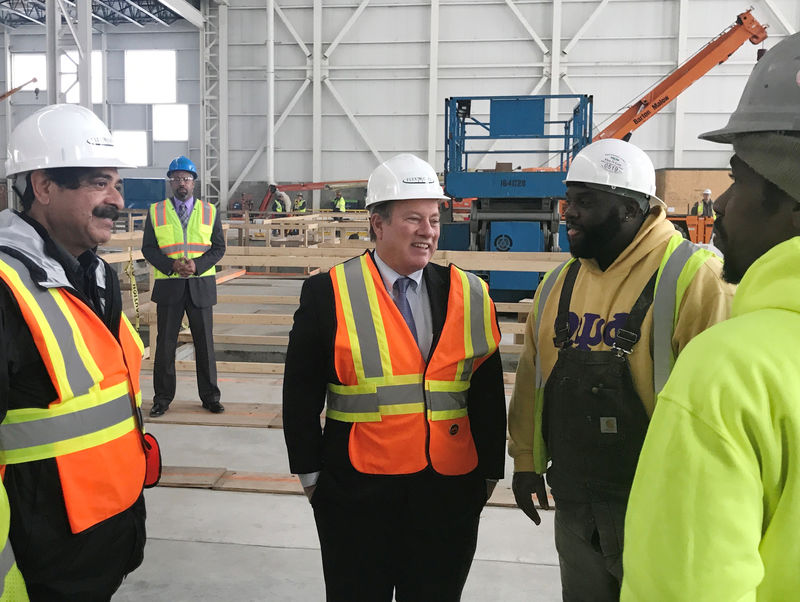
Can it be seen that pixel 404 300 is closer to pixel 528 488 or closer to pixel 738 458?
pixel 528 488

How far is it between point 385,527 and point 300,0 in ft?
72.3

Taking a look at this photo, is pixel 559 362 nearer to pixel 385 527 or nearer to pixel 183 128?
pixel 385 527

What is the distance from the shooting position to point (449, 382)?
2.26 metres

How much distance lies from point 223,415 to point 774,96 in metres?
5.31

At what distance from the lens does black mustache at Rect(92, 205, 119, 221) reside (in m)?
2.03

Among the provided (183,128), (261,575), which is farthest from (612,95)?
(261,575)

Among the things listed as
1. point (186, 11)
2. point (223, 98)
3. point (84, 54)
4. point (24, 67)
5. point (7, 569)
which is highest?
point (186, 11)

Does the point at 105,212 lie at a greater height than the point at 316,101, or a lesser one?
lesser

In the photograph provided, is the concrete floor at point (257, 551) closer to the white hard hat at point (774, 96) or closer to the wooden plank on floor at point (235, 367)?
the wooden plank on floor at point (235, 367)

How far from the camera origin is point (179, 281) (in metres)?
5.79

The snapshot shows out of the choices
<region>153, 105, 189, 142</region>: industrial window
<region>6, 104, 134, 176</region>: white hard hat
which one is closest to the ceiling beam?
<region>153, 105, 189, 142</region>: industrial window

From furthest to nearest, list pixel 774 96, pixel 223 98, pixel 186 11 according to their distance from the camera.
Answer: pixel 223 98 → pixel 186 11 → pixel 774 96

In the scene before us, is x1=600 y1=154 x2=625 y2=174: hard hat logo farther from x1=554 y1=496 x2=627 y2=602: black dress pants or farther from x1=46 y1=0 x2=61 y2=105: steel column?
x1=46 y1=0 x2=61 y2=105: steel column

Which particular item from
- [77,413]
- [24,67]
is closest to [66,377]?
[77,413]
